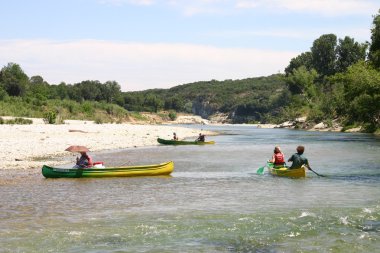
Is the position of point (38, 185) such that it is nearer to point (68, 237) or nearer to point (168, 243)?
point (68, 237)

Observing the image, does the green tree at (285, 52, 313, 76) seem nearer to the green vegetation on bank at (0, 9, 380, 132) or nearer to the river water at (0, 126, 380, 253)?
the green vegetation on bank at (0, 9, 380, 132)

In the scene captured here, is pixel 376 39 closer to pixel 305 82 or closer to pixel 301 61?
pixel 305 82

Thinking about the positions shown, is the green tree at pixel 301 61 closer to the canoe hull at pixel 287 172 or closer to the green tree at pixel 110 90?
the green tree at pixel 110 90

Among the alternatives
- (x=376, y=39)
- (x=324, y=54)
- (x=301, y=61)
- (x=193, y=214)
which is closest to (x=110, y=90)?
(x=301, y=61)

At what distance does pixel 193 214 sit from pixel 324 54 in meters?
140

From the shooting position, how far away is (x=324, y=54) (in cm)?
14738

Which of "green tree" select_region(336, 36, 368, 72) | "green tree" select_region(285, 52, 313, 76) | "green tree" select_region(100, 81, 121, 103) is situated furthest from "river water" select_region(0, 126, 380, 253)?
"green tree" select_region(100, 81, 121, 103)

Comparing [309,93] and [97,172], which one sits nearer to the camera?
[97,172]

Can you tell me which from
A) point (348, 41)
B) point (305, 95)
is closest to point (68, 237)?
point (305, 95)

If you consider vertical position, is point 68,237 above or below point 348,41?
below

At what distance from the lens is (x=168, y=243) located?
1252 centimetres

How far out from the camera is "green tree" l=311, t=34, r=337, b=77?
144750mm

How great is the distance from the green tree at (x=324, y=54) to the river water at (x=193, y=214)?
12340cm

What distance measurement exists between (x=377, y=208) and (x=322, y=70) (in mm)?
136951
